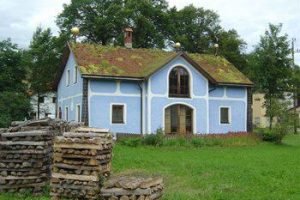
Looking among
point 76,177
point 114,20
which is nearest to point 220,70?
point 114,20

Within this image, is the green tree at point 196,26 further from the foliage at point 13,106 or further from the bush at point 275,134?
the bush at point 275,134

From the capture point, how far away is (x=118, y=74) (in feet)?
102

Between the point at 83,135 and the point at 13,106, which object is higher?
the point at 13,106

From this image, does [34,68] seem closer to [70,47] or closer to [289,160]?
[70,47]

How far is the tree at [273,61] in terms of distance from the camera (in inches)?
1678

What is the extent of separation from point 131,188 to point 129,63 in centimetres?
2292

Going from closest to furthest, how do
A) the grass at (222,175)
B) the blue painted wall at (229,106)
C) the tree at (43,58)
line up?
the grass at (222,175) → the blue painted wall at (229,106) → the tree at (43,58)

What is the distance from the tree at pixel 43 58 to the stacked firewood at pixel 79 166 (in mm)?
37642

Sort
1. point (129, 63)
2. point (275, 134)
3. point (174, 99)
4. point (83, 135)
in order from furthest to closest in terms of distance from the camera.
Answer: point (129, 63), point (174, 99), point (275, 134), point (83, 135)

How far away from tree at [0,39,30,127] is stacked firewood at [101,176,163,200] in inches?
1210

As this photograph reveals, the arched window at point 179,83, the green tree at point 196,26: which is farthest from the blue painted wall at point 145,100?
the green tree at point 196,26

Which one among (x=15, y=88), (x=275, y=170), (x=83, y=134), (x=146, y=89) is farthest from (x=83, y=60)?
(x=83, y=134)

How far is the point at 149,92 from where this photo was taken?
103 feet

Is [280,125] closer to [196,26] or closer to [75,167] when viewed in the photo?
[75,167]
